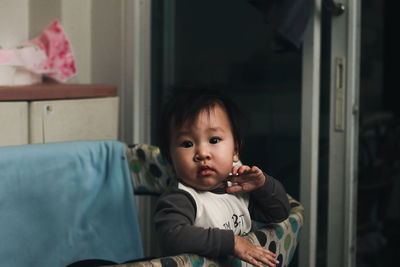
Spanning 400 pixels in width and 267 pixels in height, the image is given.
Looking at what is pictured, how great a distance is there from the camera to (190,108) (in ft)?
3.32

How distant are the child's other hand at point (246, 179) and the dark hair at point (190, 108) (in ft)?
0.29

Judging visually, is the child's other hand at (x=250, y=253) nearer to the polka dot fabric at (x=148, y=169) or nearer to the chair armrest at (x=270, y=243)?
the chair armrest at (x=270, y=243)

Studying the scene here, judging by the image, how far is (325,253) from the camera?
1.49m

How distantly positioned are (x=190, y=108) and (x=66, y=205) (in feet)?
1.69

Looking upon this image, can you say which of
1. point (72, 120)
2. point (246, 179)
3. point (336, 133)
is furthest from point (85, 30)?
point (246, 179)

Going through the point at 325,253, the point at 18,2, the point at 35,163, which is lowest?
the point at 325,253

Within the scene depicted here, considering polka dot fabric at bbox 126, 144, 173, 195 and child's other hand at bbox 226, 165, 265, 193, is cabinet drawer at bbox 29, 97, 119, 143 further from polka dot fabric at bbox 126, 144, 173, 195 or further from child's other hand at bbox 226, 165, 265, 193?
child's other hand at bbox 226, 165, 265, 193

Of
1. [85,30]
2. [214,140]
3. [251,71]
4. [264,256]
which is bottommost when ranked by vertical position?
[264,256]

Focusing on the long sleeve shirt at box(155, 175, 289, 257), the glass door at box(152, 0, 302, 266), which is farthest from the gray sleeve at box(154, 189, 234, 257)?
the glass door at box(152, 0, 302, 266)

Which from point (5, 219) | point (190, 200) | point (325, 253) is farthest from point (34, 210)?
point (325, 253)

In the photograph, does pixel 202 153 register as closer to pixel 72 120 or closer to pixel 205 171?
pixel 205 171

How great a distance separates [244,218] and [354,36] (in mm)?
690

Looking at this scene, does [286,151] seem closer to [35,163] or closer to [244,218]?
[244,218]

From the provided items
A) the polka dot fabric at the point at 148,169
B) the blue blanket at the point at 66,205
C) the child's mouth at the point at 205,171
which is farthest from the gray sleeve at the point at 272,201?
the blue blanket at the point at 66,205
